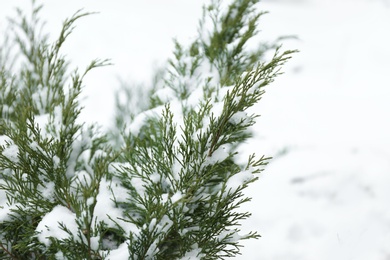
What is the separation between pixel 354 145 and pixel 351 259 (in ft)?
10.6

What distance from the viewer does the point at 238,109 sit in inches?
61.8

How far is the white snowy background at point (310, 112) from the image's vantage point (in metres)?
3.92

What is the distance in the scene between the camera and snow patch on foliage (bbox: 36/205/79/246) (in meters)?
1.56

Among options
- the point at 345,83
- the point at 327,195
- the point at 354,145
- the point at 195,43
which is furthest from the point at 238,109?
the point at 345,83

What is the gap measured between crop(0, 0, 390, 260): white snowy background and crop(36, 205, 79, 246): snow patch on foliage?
87cm

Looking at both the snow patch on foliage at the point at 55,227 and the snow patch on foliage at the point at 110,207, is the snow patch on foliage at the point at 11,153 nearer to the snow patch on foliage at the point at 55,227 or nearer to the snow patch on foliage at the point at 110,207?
the snow patch on foliage at the point at 55,227

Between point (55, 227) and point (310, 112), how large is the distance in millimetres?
7745

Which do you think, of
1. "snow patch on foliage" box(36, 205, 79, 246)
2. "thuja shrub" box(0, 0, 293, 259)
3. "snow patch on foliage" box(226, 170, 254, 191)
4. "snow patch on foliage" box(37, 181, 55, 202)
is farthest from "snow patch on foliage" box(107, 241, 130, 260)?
"snow patch on foliage" box(226, 170, 254, 191)

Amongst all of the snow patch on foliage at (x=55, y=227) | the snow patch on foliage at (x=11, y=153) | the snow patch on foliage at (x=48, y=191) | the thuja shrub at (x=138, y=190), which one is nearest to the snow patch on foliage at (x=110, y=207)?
the thuja shrub at (x=138, y=190)

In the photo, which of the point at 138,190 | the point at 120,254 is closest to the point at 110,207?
the point at 138,190

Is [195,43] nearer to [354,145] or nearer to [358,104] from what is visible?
[354,145]

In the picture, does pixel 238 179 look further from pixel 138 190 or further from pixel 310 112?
pixel 310 112

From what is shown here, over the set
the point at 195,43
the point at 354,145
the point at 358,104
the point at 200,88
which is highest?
the point at 358,104

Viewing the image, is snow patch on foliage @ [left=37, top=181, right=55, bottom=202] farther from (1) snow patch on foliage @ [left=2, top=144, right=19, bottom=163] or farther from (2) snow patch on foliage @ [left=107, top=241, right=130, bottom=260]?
(2) snow patch on foliage @ [left=107, top=241, right=130, bottom=260]
